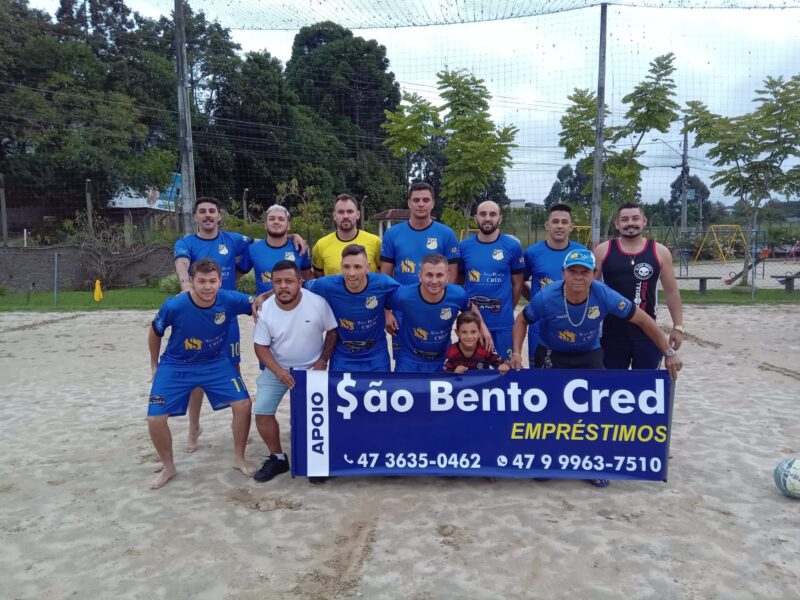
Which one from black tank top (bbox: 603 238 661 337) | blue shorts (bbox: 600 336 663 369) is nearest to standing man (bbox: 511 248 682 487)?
blue shorts (bbox: 600 336 663 369)

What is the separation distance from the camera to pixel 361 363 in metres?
4.23

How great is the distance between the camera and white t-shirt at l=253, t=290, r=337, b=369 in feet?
13.6

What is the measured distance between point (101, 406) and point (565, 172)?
45.7 meters

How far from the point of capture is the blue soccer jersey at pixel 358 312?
4160mm

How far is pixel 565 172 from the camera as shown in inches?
1868

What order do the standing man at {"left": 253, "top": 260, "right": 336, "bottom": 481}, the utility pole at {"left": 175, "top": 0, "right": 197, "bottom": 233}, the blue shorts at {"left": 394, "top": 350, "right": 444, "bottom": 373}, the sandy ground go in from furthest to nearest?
the utility pole at {"left": 175, "top": 0, "right": 197, "bottom": 233}, the blue shorts at {"left": 394, "top": 350, "right": 444, "bottom": 373}, the standing man at {"left": 253, "top": 260, "right": 336, "bottom": 481}, the sandy ground

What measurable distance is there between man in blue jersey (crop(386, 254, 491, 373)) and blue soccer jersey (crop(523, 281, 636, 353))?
41 cm

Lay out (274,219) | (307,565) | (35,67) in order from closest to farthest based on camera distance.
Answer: (307,565) < (274,219) < (35,67)

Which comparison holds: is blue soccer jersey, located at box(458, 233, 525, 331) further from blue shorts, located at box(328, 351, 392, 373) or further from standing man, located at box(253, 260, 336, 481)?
standing man, located at box(253, 260, 336, 481)

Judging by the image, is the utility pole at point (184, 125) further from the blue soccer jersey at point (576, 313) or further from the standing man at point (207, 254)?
the blue soccer jersey at point (576, 313)

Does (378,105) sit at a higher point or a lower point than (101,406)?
higher

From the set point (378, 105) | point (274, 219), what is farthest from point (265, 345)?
point (378, 105)

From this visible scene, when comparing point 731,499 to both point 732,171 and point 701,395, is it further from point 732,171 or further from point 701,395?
point 732,171

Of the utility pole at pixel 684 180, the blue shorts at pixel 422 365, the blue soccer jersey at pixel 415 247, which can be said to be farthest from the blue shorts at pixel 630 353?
the utility pole at pixel 684 180
